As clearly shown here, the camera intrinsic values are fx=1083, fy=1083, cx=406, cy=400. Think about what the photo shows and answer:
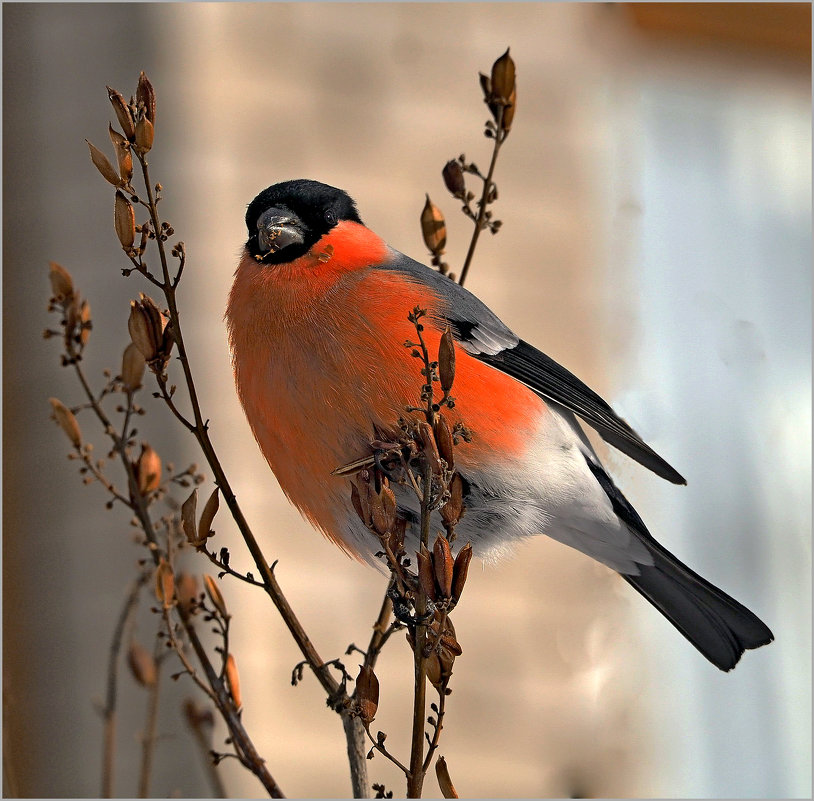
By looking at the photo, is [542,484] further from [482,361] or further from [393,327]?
[393,327]

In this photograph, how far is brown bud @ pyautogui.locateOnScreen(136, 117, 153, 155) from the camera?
976mm

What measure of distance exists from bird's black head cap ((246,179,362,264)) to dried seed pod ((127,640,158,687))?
21.4 inches

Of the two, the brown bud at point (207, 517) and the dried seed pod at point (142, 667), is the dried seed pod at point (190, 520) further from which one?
the dried seed pod at point (142, 667)

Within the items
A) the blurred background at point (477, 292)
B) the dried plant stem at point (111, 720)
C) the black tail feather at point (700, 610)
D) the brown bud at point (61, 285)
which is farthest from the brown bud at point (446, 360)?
the blurred background at point (477, 292)

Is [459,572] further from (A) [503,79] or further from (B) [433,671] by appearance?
(A) [503,79]

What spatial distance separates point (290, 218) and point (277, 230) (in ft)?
0.15

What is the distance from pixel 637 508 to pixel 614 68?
204 centimetres

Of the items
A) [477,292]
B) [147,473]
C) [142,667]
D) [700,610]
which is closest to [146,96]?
[147,473]

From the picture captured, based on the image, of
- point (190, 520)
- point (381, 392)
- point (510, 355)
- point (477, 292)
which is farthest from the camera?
point (477, 292)

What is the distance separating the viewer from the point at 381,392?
4.47 feet

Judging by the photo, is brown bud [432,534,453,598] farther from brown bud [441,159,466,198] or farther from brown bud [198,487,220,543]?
brown bud [441,159,466,198]

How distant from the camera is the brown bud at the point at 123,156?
0.98 m

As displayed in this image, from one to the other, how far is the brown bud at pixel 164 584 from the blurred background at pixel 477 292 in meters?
1.25

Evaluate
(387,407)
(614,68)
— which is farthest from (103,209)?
(387,407)
